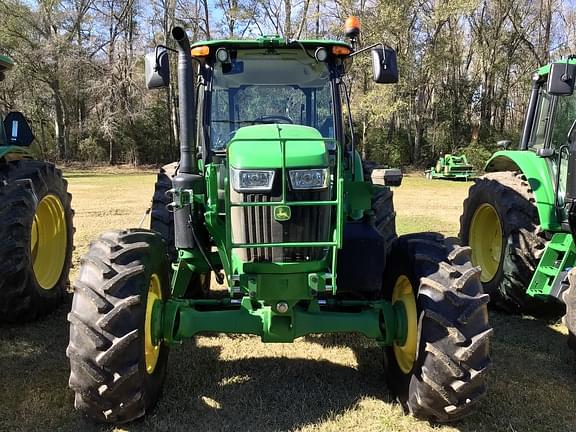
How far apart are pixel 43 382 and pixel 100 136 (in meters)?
29.0

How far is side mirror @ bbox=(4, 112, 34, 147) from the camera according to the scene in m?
5.15

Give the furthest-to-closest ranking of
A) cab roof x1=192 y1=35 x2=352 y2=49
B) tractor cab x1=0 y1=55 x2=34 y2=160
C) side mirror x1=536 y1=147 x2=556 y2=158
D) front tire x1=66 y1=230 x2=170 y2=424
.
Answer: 1. tractor cab x1=0 y1=55 x2=34 y2=160
2. side mirror x1=536 y1=147 x2=556 y2=158
3. cab roof x1=192 y1=35 x2=352 y2=49
4. front tire x1=66 y1=230 x2=170 y2=424

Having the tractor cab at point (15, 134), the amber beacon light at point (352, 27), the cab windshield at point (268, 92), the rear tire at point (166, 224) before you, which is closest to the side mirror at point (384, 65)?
the amber beacon light at point (352, 27)

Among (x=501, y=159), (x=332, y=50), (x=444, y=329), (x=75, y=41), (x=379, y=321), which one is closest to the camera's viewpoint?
(x=444, y=329)

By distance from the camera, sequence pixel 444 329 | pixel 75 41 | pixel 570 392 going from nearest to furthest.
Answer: pixel 444 329 → pixel 570 392 → pixel 75 41

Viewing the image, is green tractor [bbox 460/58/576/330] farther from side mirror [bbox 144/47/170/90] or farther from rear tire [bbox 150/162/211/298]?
side mirror [bbox 144/47/170/90]

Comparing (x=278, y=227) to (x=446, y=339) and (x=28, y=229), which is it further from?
(x=28, y=229)

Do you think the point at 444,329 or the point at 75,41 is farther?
the point at 75,41

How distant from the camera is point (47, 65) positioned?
29.2 meters

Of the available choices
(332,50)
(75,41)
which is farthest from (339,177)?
(75,41)

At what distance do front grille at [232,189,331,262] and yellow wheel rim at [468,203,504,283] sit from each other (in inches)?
125

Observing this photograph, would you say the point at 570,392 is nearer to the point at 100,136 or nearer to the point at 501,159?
the point at 501,159

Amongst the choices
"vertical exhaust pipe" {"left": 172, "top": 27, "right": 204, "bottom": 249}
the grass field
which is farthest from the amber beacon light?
the grass field

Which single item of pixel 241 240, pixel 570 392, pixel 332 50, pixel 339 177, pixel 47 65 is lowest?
pixel 570 392
